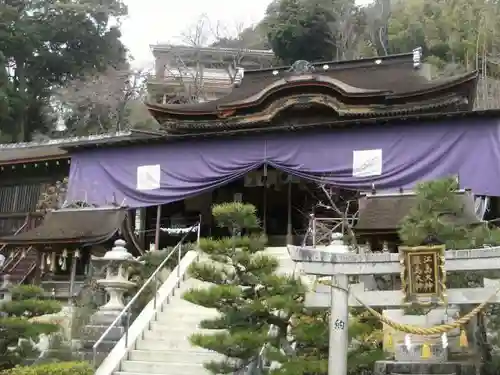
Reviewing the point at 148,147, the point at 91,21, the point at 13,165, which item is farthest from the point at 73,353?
the point at 91,21

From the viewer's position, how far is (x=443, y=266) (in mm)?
7312

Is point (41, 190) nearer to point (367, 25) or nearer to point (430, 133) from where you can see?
point (430, 133)

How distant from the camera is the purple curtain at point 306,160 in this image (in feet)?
48.4

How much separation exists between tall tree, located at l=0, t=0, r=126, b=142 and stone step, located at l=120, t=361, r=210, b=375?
1044 inches

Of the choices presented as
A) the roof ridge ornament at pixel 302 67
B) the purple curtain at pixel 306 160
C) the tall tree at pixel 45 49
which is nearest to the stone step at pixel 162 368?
the purple curtain at pixel 306 160

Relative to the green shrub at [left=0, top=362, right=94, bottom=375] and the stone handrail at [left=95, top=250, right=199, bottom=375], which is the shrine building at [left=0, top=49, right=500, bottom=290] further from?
the green shrub at [left=0, top=362, right=94, bottom=375]

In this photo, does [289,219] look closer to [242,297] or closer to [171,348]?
[171,348]

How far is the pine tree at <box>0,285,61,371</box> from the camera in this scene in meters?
9.89

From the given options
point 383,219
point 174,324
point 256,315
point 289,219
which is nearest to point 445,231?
point 256,315

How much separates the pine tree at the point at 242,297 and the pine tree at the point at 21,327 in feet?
11.0

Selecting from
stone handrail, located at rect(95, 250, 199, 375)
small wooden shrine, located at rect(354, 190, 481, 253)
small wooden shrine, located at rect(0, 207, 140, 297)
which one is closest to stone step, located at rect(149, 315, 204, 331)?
stone handrail, located at rect(95, 250, 199, 375)

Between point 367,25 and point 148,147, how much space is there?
26886 mm

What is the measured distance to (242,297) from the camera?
8117 millimetres

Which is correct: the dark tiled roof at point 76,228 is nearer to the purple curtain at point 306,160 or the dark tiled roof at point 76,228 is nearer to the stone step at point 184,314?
the purple curtain at point 306,160
